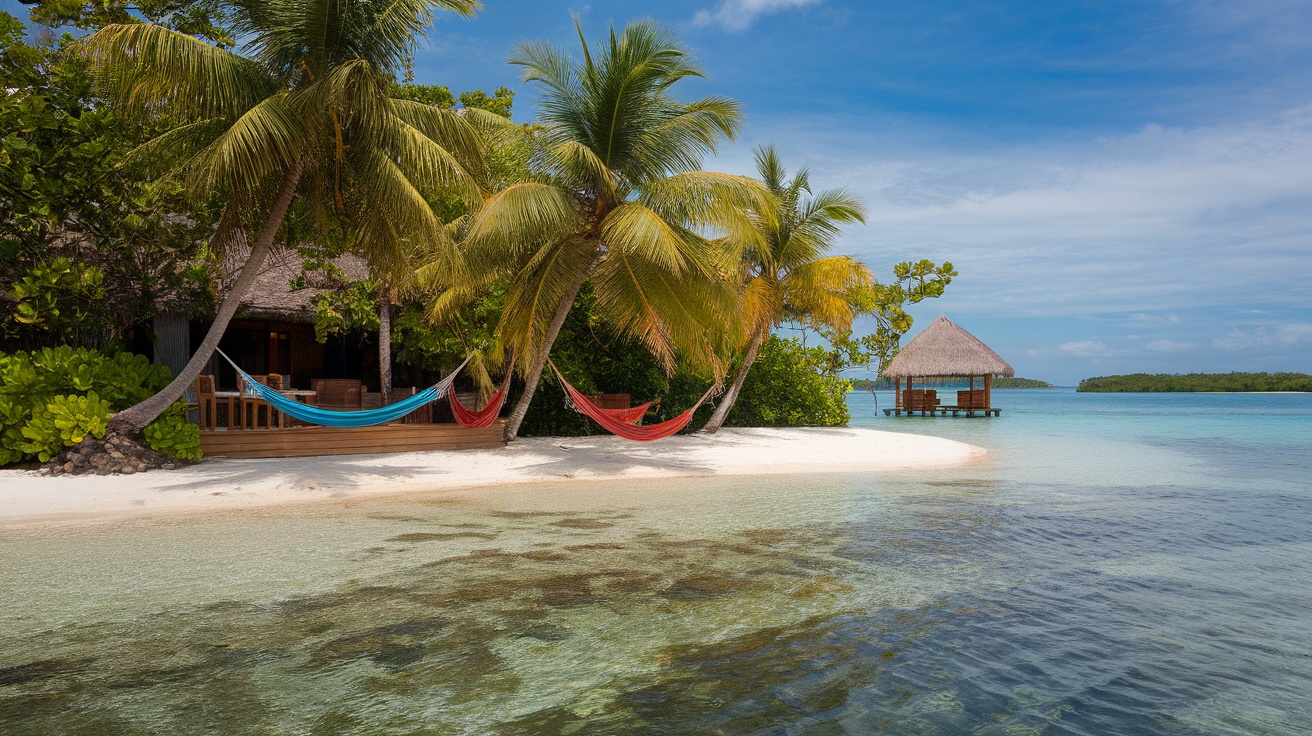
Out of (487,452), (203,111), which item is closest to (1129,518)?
(487,452)

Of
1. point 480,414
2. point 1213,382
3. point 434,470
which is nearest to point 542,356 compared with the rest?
point 480,414

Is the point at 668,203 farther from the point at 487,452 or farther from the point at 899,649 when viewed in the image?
the point at 899,649

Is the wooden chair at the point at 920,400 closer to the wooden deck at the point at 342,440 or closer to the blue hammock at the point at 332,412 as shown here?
the wooden deck at the point at 342,440

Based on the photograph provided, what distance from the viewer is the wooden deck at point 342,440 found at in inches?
286

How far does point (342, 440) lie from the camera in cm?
788

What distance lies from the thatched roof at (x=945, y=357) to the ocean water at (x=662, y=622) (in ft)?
44.5

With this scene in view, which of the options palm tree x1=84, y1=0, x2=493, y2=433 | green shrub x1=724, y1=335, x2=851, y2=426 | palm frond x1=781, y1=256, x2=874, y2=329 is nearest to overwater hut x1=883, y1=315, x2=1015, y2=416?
green shrub x1=724, y1=335, x2=851, y2=426

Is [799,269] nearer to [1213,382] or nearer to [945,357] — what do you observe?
[945,357]

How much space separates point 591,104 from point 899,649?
633cm

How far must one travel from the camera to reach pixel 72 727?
209 cm

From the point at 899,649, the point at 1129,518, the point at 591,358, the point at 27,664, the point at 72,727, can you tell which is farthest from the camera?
the point at 591,358

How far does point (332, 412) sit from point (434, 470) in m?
1.03

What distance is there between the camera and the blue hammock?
6613 millimetres

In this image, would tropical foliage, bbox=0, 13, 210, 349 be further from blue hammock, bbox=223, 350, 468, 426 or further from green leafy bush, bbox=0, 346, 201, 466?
blue hammock, bbox=223, 350, 468, 426
